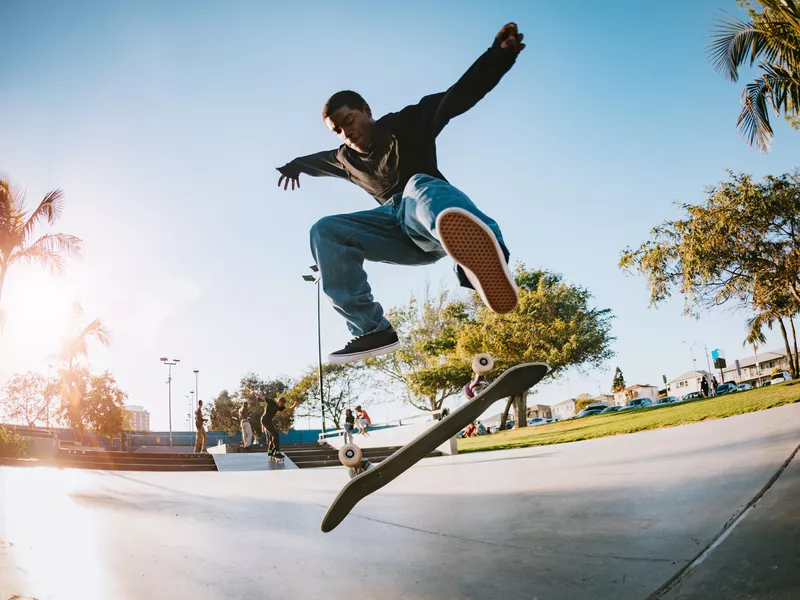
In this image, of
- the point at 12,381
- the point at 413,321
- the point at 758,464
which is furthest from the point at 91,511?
the point at 12,381

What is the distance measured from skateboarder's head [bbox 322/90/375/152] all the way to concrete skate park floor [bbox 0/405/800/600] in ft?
7.06

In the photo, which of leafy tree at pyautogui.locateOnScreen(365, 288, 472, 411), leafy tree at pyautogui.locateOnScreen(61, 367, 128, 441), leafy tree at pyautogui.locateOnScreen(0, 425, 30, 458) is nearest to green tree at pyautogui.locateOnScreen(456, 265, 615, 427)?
leafy tree at pyautogui.locateOnScreen(365, 288, 472, 411)

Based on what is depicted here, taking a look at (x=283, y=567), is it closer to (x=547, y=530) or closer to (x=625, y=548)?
(x=547, y=530)

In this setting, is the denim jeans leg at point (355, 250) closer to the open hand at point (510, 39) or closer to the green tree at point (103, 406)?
the open hand at point (510, 39)

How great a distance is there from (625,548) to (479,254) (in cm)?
137

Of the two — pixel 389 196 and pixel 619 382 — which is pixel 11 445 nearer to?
pixel 389 196

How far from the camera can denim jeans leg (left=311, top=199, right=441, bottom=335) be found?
9.50ft

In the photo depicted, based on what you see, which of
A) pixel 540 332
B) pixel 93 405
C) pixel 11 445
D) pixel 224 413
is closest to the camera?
pixel 11 445

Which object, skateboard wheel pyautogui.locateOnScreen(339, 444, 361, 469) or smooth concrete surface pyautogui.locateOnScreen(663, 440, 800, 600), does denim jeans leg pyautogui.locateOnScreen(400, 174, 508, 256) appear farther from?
smooth concrete surface pyautogui.locateOnScreen(663, 440, 800, 600)

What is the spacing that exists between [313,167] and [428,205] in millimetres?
1211

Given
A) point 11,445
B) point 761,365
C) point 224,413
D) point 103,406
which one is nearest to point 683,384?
point 761,365

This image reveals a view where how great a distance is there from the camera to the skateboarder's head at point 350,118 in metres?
2.73

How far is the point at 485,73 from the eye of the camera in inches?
101

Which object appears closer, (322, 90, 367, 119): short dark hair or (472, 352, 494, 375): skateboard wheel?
(472, 352, 494, 375): skateboard wheel
